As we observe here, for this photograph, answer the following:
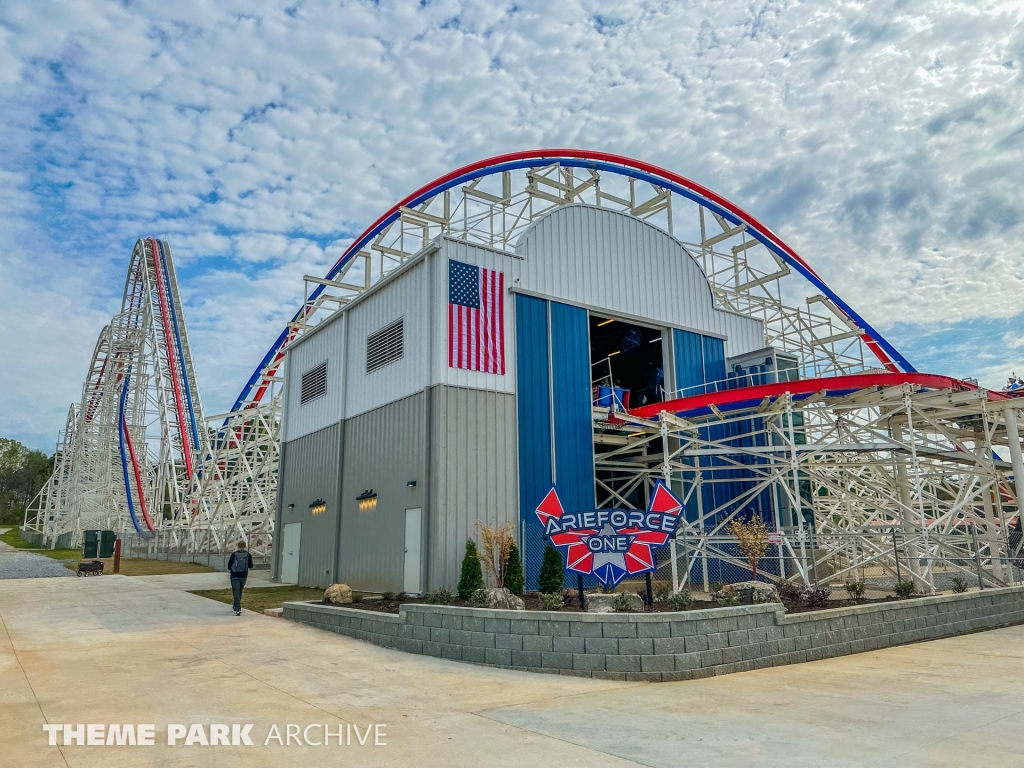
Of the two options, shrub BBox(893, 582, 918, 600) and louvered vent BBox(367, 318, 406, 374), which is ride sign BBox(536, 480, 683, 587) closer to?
shrub BBox(893, 582, 918, 600)

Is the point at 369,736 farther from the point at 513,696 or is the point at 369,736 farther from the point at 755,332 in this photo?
the point at 755,332

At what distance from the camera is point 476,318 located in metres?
17.9

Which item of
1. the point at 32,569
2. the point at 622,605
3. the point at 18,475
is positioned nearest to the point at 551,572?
the point at 622,605

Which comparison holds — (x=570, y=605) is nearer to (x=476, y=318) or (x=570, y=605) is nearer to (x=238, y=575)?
(x=238, y=575)

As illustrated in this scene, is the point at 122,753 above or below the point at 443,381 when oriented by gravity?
below

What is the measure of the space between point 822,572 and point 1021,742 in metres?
16.4

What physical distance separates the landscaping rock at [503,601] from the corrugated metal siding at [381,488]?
15.4 ft

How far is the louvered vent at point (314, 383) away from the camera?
23.3 m

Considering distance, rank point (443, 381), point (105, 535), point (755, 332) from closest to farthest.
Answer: point (443, 381)
point (755, 332)
point (105, 535)

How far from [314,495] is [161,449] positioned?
2248cm

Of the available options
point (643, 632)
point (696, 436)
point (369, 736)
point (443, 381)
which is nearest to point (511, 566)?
point (443, 381)

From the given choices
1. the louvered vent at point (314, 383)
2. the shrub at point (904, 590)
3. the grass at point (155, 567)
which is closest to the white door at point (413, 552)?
the louvered vent at point (314, 383)

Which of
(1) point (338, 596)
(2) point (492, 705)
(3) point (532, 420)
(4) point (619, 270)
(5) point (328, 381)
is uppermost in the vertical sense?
(4) point (619, 270)

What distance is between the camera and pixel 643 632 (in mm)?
9516
